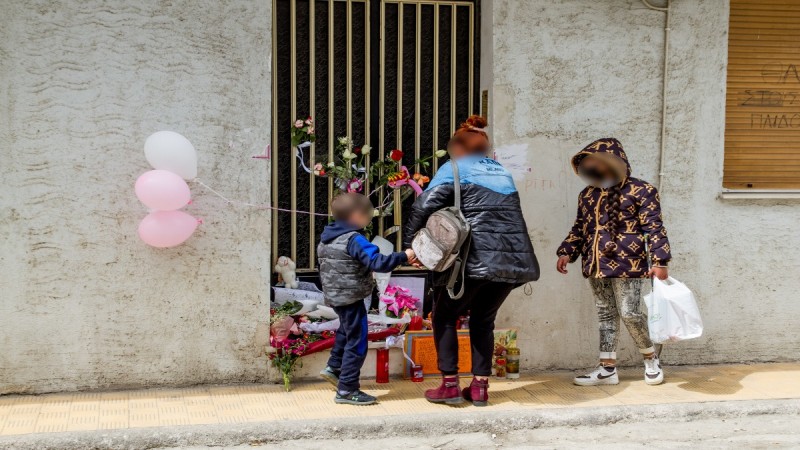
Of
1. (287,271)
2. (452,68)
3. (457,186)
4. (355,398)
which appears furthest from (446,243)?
(452,68)

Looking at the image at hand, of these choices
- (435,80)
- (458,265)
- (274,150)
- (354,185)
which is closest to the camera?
(458,265)

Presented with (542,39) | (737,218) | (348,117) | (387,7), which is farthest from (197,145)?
(737,218)

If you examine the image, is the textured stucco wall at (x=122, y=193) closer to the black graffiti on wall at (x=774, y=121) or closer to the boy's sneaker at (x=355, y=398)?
the boy's sneaker at (x=355, y=398)

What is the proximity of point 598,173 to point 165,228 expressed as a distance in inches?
113

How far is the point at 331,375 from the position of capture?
611 centimetres

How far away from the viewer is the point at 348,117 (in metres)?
7.00

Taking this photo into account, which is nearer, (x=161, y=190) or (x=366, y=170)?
(x=161, y=190)

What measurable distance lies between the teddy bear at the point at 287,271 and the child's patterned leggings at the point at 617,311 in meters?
2.09

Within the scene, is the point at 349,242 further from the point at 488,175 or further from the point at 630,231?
A: the point at 630,231

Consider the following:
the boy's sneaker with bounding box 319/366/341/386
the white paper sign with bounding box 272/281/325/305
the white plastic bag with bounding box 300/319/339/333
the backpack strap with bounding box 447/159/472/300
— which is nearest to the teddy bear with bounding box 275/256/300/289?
the white paper sign with bounding box 272/281/325/305

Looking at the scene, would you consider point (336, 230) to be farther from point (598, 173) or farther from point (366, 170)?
point (598, 173)

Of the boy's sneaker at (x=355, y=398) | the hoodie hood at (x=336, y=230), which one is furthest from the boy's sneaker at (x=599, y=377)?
the hoodie hood at (x=336, y=230)

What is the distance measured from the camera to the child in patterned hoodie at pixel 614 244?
20.9 ft

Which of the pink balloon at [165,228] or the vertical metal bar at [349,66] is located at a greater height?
the vertical metal bar at [349,66]
